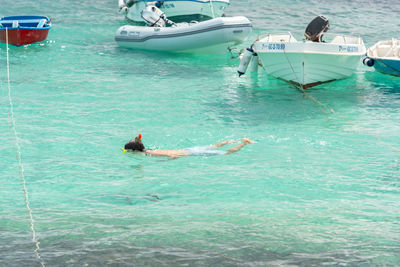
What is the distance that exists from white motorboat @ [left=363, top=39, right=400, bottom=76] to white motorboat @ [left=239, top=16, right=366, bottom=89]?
0.94 metres

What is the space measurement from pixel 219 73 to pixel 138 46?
5.47m

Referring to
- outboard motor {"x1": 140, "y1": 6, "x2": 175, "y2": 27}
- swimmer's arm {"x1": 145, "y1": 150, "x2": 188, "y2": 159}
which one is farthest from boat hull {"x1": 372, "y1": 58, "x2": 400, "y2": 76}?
swimmer's arm {"x1": 145, "y1": 150, "x2": 188, "y2": 159}

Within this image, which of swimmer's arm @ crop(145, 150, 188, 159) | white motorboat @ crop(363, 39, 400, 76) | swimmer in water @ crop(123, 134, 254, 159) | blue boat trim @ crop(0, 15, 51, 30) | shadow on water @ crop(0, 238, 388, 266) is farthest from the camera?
blue boat trim @ crop(0, 15, 51, 30)

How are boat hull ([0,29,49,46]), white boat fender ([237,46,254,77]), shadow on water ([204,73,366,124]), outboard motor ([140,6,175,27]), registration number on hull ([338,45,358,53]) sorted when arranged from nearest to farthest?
shadow on water ([204,73,366,124]), registration number on hull ([338,45,358,53]), white boat fender ([237,46,254,77]), boat hull ([0,29,49,46]), outboard motor ([140,6,175,27])

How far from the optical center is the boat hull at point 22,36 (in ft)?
77.1

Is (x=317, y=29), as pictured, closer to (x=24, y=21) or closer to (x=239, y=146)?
(x=239, y=146)

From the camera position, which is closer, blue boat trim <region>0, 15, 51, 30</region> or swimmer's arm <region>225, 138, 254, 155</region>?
swimmer's arm <region>225, 138, 254, 155</region>

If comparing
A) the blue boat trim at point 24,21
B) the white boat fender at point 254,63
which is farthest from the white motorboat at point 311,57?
the blue boat trim at point 24,21

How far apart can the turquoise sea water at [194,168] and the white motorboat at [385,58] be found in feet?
1.69

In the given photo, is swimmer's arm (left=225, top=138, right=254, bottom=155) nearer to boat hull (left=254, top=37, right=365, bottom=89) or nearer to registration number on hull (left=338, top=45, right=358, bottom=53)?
boat hull (left=254, top=37, right=365, bottom=89)

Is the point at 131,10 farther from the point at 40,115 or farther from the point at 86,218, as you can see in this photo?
the point at 86,218

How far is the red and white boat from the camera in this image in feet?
77.2

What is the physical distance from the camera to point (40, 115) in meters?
14.4

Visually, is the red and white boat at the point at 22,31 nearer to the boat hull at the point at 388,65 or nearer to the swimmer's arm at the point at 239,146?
the boat hull at the point at 388,65
